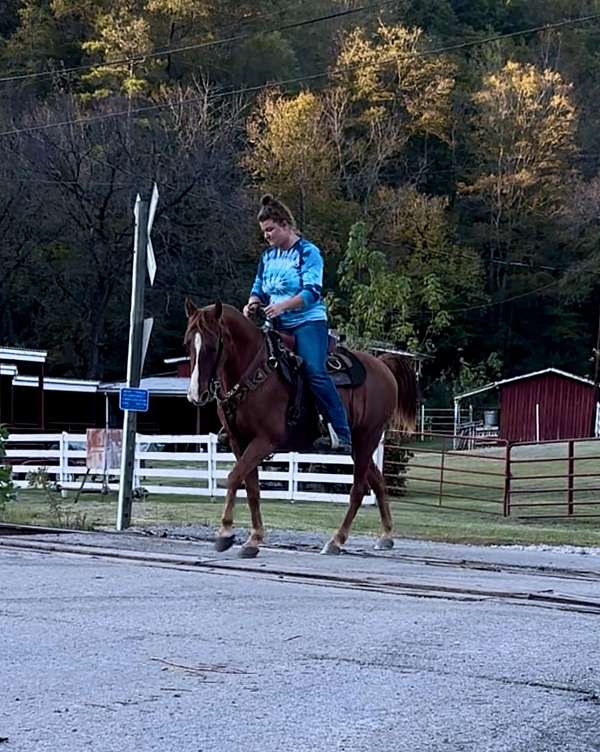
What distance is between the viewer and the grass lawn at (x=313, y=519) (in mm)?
13773

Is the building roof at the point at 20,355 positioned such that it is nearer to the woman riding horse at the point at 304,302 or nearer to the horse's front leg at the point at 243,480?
the woman riding horse at the point at 304,302

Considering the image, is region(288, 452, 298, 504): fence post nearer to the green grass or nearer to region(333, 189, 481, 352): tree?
the green grass

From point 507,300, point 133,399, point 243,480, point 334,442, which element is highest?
point 507,300

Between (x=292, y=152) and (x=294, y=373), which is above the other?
(x=292, y=152)

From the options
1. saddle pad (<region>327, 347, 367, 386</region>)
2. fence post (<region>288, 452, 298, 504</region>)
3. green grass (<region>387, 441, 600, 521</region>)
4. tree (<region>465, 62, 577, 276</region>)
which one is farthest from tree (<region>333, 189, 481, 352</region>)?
saddle pad (<region>327, 347, 367, 386</region>)

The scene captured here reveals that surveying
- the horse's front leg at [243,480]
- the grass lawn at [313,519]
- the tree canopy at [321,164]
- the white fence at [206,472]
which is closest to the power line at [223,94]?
the tree canopy at [321,164]

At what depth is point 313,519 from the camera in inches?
648

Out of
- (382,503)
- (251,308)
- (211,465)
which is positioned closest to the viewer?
(251,308)

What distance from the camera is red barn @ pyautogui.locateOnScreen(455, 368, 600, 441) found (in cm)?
5947

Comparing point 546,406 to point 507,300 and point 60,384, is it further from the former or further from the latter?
point 60,384

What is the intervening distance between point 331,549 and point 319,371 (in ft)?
5.02

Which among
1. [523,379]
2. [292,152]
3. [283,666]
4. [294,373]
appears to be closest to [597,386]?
[523,379]

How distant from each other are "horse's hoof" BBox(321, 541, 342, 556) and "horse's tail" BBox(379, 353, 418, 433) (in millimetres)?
2116

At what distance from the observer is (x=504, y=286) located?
67.9 metres
